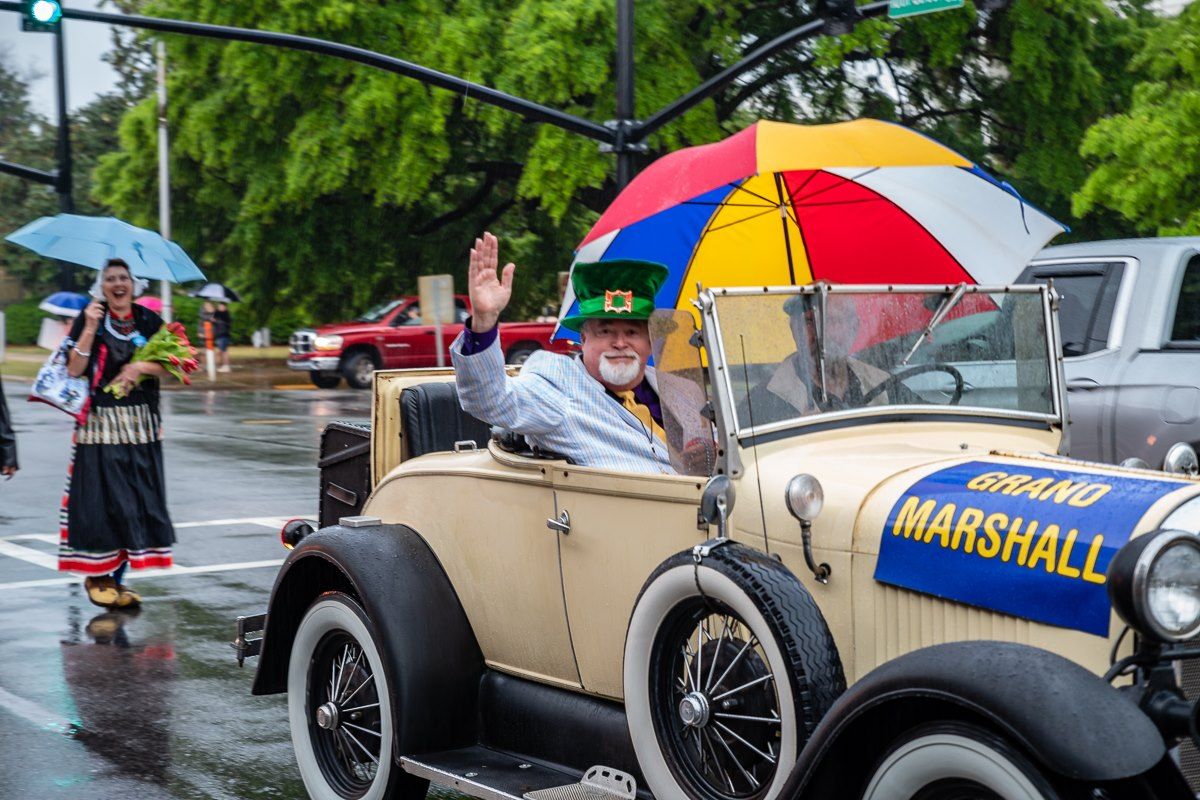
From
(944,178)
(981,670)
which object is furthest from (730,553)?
(944,178)

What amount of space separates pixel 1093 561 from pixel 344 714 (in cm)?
258

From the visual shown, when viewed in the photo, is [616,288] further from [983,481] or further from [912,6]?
[912,6]

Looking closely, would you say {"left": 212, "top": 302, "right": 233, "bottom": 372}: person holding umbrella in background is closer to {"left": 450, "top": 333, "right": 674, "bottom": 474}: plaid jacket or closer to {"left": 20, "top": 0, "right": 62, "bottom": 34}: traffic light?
{"left": 20, "top": 0, "right": 62, "bottom": 34}: traffic light

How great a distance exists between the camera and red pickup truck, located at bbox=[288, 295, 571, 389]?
28156 millimetres

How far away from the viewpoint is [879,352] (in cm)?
397

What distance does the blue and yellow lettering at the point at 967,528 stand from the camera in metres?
3.19

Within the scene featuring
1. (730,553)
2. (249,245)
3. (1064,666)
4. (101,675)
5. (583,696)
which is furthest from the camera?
(249,245)

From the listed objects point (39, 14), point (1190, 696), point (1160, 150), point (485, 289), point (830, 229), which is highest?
point (39, 14)

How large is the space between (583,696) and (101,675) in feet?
11.8

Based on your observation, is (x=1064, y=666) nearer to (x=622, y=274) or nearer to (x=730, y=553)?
(x=730, y=553)

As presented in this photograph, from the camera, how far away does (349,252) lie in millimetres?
29734

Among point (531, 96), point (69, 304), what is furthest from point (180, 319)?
point (69, 304)

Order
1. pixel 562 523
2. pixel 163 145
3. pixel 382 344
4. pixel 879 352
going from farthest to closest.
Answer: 1. pixel 163 145
2. pixel 382 344
3. pixel 562 523
4. pixel 879 352

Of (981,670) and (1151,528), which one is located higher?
(1151,528)
